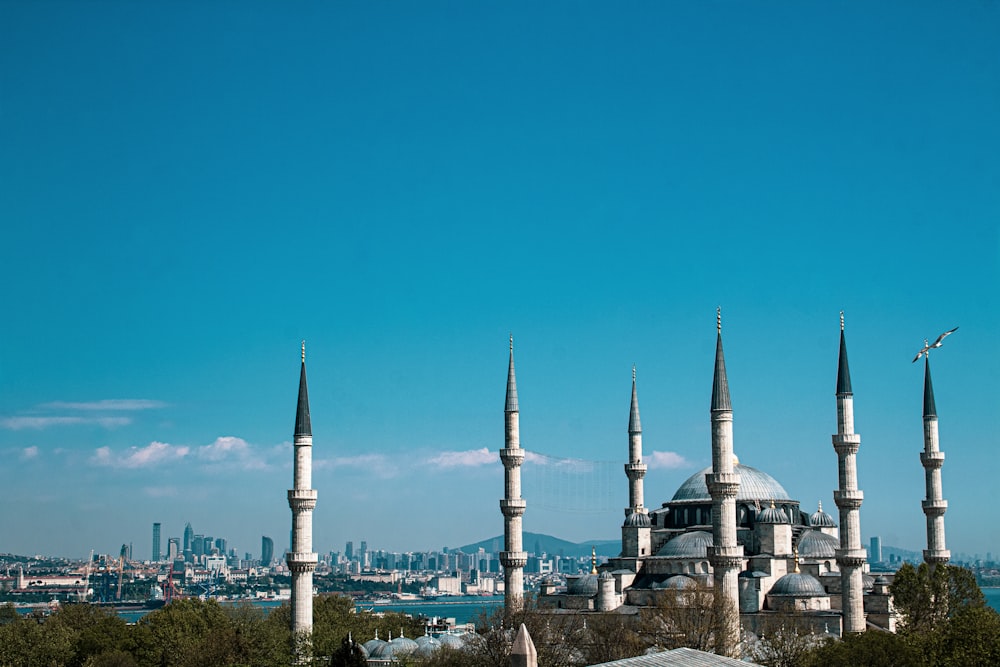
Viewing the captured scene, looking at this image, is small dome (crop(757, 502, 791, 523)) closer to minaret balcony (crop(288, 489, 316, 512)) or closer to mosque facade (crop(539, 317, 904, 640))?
mosque facade (crop(539, 317, 904, 640))

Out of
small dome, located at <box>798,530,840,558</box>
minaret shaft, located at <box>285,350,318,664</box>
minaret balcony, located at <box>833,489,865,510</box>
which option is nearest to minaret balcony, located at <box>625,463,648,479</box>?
small dome, located at <box>798,530,840,558</box>

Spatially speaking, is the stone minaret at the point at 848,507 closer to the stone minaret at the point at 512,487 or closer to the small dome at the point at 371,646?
the stone minaret at the point at 512,487

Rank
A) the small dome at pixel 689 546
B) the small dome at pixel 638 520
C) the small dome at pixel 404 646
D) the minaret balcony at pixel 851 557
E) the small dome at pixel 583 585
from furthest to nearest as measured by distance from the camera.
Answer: the small dome at pixel 638 520 → the small dome at pixel 689 546 → the small dome at pixel 583 585 → the small dome at pixel 404 646 → the minaret balcony at pixel 851 557

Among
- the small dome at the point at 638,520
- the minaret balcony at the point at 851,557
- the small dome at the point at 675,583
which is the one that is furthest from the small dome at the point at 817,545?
the minaret balcony at the point at 851,557

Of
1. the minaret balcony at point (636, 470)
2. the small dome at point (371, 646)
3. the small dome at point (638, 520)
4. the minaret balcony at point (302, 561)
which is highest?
the minaret balcony at point (636, 470)

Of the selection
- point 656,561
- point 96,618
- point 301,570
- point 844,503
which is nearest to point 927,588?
point 844,503

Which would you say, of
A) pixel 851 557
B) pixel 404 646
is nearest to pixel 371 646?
pixel 404 646
